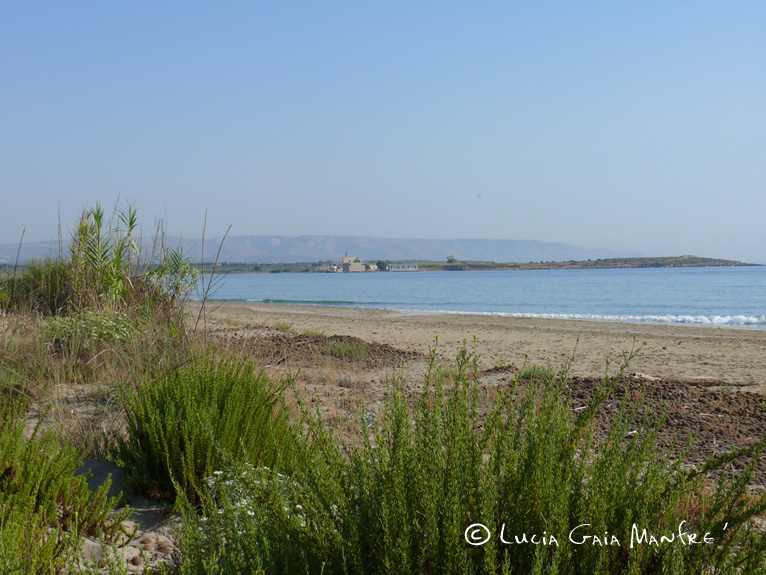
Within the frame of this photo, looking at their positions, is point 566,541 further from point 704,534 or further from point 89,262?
point 89,262

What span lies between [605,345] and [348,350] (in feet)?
24.5

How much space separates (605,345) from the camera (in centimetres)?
1572

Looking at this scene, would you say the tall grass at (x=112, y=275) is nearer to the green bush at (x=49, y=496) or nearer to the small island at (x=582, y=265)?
→ the green bush at (x=49, y=496)

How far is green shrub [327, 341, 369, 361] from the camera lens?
11628 mm

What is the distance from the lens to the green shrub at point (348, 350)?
11628 mm

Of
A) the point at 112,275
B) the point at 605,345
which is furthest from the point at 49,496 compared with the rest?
the point at 605,345

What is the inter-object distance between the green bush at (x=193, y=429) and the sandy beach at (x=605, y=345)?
3.69m

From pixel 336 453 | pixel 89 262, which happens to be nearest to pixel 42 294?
pixel 89 262

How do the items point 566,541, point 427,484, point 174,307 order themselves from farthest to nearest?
point 174,307
point 427,484
point 566,541

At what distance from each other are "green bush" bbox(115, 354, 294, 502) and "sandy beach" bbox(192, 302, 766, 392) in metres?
3.69

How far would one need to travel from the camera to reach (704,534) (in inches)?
77.7

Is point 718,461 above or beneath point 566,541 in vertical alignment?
above

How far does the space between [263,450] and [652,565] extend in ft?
8.89

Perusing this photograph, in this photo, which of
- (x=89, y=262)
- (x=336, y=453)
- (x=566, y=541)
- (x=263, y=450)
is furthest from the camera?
(x=89, y=262)
